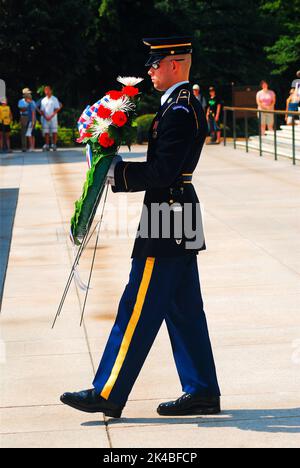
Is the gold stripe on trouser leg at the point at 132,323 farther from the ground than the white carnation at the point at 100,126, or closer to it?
closer to it

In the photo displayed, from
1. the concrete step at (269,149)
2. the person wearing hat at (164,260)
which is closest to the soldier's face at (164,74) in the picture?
the person wearing hat at (164,260)

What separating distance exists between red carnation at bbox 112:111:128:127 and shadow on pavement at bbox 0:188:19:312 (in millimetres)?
3730

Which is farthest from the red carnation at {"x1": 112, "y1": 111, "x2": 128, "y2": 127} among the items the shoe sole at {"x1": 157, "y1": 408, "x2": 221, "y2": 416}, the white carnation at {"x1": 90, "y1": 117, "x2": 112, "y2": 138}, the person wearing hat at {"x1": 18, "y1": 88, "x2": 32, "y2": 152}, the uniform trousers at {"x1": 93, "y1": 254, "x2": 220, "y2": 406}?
the person wearing hat at {"x1": 18, "y1": 88, "x2": 32, "y2": 152}

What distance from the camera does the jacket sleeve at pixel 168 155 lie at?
5.04 metres

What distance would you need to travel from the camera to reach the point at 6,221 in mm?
13844

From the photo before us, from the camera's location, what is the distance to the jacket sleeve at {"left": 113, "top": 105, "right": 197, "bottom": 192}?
5.04 m

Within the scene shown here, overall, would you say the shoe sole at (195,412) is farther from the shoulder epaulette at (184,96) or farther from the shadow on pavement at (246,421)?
the shoulder epaulette at (184,96)

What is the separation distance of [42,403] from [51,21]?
1240 inches

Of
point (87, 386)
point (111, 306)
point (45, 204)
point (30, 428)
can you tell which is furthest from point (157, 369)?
point (45, 204)

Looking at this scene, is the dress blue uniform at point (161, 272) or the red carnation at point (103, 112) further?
the red carnation at point (103, 112)

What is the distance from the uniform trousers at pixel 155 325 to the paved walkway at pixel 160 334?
20cm

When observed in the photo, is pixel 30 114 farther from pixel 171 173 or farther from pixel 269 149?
pixel 171 173

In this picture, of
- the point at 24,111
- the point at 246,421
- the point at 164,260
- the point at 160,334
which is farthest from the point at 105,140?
the point at 24,111
